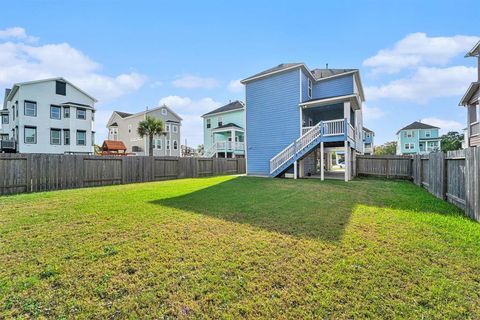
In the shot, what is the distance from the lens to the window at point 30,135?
24225mm

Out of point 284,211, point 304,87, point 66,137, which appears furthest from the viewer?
point 66,137

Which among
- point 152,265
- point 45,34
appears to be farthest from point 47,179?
point 152,265

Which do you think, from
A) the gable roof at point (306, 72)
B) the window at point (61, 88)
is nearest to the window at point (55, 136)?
the window at point (61, 88)

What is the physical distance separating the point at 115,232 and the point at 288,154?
12.0 meters

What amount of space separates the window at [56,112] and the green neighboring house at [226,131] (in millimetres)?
16276

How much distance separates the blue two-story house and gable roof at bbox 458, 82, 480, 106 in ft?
22.3

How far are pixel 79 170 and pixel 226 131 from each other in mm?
17553

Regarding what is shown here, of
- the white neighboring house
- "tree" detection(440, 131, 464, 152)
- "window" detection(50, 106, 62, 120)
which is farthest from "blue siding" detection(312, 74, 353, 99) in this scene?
"window" detection(50, 106, 62, 120)

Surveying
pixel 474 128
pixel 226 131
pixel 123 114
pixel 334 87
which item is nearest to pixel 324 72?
pixel 334 87

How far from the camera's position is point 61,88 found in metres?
26.6

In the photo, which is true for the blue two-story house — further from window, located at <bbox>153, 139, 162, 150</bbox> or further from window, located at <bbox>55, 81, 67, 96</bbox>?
window, located at <bbox>55, 81, 67, 96</bbox>

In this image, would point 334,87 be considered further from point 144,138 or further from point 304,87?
point 144,138

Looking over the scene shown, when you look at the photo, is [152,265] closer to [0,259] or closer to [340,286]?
[0,259]

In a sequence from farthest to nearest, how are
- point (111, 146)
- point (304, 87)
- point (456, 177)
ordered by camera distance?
point (111, 146), point (304, 87), point (456, 177)
